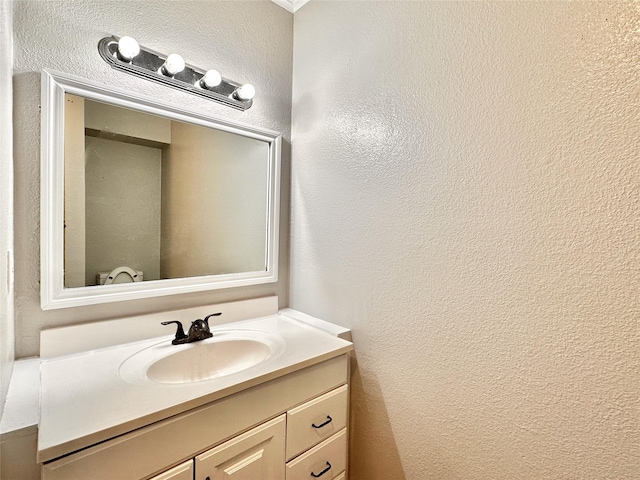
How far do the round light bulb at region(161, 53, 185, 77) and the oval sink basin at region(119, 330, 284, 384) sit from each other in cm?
106

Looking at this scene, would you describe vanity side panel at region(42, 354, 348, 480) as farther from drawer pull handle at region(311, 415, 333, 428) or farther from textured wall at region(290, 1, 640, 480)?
Result: textured wall at region(290, 1, 640, 480)

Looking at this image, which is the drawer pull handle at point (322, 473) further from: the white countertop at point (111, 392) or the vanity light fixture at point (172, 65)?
the vanity light fixture at point (172, 65)

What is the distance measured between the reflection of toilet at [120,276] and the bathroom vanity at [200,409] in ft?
0.51

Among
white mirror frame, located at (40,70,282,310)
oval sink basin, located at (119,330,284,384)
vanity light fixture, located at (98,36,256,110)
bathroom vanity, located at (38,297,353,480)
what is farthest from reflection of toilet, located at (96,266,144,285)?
vanity light fixture, located at (98,36,256,110)

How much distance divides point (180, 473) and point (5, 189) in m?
0.88

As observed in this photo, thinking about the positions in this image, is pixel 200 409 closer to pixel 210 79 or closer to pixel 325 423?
pixel 325 423

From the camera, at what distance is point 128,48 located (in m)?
1.10

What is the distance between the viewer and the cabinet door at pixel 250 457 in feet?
2.80

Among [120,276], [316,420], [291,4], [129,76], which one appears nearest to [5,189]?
[120,276]

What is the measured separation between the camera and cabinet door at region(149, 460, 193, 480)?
776 mm

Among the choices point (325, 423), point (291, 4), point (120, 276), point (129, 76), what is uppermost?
point (291, 4)

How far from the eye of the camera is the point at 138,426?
729 millimetres

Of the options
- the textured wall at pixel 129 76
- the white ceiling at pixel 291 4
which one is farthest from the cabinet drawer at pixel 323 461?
the white ceiling at pixel 291 4

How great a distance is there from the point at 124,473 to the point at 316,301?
945 mm
